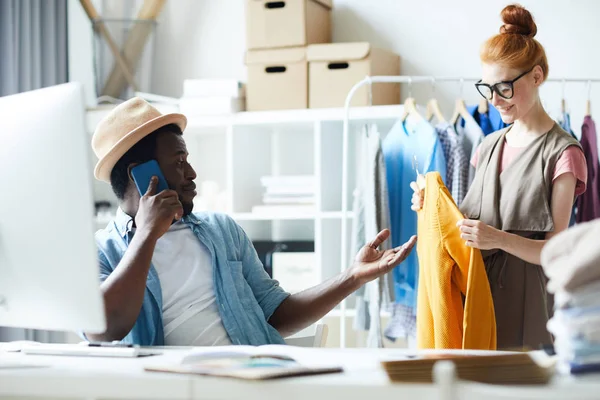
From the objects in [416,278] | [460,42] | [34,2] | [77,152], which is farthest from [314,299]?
[34,2]

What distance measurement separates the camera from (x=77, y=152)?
131 centimetres

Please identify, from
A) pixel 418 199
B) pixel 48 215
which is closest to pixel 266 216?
pixel 418 199

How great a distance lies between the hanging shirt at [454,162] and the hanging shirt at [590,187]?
1.39 ft

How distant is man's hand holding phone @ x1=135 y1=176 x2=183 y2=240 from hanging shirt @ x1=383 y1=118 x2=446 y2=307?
4.55 ft

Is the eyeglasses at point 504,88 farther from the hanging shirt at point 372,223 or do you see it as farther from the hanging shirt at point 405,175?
the hanging shirt at point 372,223

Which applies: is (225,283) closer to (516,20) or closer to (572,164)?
(572,164)

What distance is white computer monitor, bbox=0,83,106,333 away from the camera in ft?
4.33

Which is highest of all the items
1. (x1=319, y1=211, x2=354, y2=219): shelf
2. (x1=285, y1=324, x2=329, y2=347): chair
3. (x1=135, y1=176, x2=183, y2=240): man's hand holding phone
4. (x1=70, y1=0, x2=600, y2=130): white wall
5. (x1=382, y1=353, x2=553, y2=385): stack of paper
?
(x1=70, y1=0, x2=600, y2=130): white wall

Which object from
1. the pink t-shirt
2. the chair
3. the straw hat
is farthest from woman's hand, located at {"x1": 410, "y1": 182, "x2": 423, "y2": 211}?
the straw hat

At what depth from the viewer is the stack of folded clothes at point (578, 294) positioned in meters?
1.16

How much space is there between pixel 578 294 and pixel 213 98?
8.46 feet

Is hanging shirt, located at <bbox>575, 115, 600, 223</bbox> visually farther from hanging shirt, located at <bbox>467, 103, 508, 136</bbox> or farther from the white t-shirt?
the white t-shirt

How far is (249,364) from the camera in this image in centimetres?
132

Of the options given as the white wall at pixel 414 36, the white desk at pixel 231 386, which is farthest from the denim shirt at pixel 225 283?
the white wall at pixel 414 36
